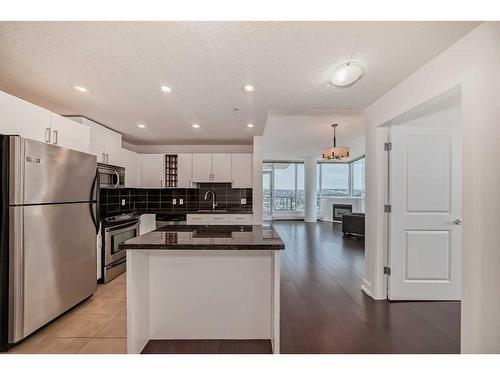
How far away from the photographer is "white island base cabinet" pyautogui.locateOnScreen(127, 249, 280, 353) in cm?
204

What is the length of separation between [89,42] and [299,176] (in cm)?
959

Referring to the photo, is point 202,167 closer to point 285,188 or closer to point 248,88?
point 248,88

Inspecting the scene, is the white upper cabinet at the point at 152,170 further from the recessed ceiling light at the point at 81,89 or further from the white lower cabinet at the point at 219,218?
the recessed ceiling light at the point at 81,89

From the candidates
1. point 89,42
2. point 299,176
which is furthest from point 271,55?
point 299,176

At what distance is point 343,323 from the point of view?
2336 mm

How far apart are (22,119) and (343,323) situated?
349 cm

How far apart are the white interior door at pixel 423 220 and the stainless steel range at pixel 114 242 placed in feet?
11.4

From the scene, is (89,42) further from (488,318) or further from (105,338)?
(488,318)

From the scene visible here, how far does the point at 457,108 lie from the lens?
261 centimetres

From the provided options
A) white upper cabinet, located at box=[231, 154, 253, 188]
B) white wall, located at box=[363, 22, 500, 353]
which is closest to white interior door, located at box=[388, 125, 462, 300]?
white wall, located at box=[363, 22, 500, 353]

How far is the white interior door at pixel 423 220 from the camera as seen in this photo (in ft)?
9.25

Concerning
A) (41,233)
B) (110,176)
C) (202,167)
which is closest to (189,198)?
(202,167)

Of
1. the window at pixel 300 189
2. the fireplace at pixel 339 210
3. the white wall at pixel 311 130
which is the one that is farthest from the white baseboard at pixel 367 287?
the window at pixel 300 189
